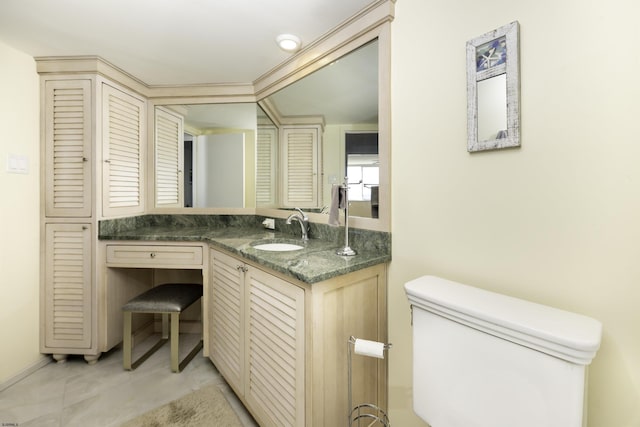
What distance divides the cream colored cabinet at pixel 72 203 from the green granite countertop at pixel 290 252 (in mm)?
185

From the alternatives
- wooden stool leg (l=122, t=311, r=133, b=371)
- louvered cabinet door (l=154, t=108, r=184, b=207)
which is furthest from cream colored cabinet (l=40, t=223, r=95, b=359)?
louvered cabinet door (l=154, t=108, r=184, b=207)

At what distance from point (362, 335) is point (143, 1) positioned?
1859 millimetres

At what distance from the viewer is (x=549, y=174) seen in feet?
2.87

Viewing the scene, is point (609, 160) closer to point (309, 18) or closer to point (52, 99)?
point (309, 18)

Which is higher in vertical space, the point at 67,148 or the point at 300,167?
the point at 67,148

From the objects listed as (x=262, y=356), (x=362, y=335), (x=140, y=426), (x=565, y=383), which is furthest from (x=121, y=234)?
(x=565, y=383)

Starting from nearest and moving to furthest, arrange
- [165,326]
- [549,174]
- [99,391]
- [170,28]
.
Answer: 1. [549,174]
2. [170,28]
3. [99,391]
4. [165,326]

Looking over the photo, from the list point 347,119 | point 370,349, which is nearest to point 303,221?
point 347,119

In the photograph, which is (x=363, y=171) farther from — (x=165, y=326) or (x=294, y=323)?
→ (x=165, y=326)

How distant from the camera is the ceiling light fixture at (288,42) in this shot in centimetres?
163

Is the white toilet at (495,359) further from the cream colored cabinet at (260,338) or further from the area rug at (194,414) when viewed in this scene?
the area rug at (194,414)

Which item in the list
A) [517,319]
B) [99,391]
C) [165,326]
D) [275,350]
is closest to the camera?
[517,319]

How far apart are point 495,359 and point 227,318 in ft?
4.52

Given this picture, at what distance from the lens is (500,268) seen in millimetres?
998
